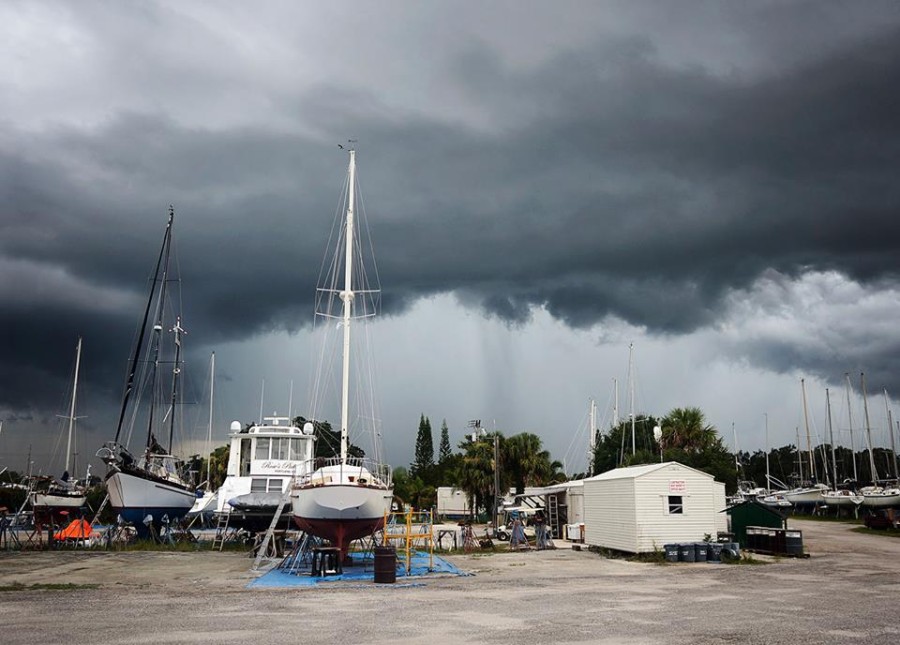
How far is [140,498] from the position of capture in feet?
122

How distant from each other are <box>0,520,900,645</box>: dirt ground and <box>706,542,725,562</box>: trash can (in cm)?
148

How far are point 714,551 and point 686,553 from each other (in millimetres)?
1042

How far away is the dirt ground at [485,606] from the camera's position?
503 inches

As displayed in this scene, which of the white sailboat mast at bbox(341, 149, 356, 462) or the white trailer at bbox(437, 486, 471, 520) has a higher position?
the white sailboat mast at bbox(341, 149, 356, 462)

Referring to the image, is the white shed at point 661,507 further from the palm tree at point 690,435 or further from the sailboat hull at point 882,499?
the sailboat hull at point 882,499

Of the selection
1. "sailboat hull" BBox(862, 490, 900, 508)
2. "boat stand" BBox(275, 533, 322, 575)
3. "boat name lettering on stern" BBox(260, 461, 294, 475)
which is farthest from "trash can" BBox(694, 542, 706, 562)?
"sailboat hull" BBox(862, 490, 900, 508)

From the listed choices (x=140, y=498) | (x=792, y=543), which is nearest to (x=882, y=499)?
(x=792, y=543)

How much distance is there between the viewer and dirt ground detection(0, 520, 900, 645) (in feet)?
41.9

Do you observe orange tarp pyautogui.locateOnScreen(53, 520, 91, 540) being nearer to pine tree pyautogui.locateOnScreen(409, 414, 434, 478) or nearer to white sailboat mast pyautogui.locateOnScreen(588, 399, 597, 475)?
white sailboat mast pyautogui.locateOnScreen(588, 399, 597, 475)

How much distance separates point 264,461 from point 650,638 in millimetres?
27642

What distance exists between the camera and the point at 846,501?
68.6 m

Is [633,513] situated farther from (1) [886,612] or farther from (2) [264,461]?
(2) [264,461]

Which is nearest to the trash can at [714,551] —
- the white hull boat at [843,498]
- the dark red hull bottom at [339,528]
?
the dark red hull bottom at [339,528]

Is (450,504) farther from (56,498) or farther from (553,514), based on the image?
(56,498)
